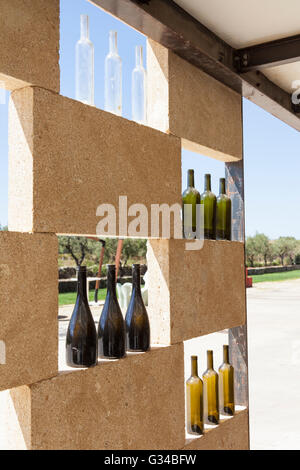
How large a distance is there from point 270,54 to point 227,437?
1.73m

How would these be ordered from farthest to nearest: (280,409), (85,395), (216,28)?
(280,409)
(216,28)
(85,395)

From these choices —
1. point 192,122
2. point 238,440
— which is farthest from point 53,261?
point 238,440

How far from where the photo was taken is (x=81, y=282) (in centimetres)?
163

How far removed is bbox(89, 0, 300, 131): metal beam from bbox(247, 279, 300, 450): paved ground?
2116 mm

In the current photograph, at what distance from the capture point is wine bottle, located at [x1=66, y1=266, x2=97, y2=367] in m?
1.60

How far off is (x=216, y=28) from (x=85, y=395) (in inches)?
59.9

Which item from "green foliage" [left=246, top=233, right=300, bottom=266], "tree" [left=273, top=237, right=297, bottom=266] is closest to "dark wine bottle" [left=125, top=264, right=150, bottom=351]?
"green foliage" [left=246, top=233, right=300, bottom=266]

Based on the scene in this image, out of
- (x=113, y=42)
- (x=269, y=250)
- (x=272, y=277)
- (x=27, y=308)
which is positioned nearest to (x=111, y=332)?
(x=27, y=308)

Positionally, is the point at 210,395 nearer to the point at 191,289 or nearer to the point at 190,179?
the point at 191,289

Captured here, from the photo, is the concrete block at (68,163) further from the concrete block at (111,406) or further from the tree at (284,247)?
the tree at (284,247)

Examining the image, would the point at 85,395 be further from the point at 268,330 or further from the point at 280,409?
the point at 268,330

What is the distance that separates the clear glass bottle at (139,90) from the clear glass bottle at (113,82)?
0.47 ft

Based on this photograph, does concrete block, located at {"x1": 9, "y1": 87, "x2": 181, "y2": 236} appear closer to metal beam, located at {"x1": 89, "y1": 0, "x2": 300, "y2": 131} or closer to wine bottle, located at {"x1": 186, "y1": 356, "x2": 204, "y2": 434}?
metal beam, located at {"x1": 89, "y1": 0, "x2": 300, "y2": 131}

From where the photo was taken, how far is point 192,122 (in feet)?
7.13
